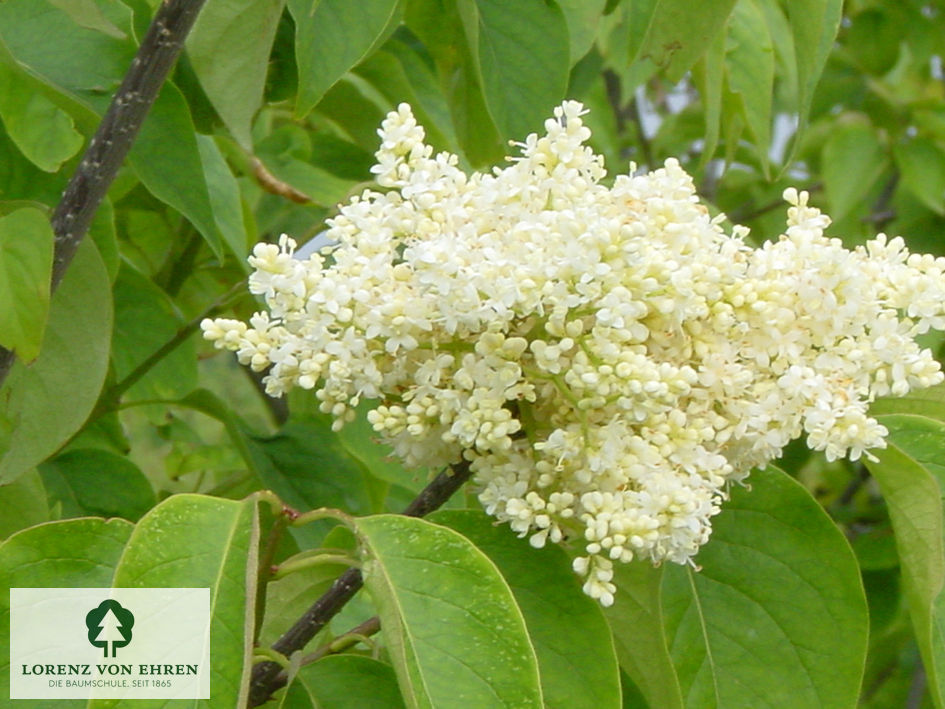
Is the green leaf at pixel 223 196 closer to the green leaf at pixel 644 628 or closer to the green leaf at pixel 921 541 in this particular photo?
the green leaf at pixel 644 628

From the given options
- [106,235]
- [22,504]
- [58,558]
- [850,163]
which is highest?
[850,163]

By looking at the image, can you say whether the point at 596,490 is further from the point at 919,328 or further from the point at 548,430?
the point at 919,328

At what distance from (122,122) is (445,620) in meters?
0.41

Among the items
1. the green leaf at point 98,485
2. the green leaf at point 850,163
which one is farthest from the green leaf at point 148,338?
the green leaf at point 850,163

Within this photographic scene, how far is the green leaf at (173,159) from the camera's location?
0.96 meters

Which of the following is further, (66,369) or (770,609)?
(66,369)

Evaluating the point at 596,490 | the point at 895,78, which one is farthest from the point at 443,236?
the point at 895,78

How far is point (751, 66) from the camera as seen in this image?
1.36 meters

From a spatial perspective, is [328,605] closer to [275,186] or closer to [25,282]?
[25,282]

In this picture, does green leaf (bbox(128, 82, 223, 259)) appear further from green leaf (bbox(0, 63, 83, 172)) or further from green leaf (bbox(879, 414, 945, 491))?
green leaf (bbox(879, 414, 945, 491))

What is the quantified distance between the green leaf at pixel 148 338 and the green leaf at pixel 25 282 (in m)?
0.47

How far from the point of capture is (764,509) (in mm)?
876

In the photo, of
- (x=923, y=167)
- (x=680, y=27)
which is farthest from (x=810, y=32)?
(x=923, y=167)

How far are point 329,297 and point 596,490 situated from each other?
0.19 metres
